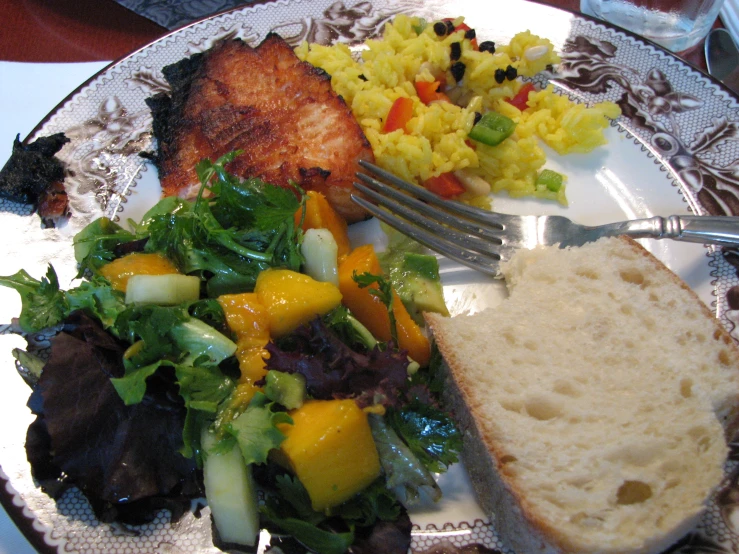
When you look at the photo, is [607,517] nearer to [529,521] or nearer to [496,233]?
[529,521]

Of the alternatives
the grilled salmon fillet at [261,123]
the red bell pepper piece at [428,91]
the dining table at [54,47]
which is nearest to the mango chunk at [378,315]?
the grilled salmon fillet at [261,123]

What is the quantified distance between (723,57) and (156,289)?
3.92m

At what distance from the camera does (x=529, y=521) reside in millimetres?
1829

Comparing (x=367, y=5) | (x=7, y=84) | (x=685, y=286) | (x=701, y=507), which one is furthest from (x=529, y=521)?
(x=7, y=84)

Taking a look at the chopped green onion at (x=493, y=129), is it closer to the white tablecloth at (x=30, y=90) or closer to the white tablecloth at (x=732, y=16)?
the white tablecloth at (x=732, y=16)

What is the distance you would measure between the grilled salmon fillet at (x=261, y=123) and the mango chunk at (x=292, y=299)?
67cm

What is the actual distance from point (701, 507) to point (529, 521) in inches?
22.2

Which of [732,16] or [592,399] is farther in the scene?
[732,16]

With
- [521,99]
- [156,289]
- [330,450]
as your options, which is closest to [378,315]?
[330,450]

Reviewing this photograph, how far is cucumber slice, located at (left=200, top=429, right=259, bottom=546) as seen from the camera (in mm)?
1944

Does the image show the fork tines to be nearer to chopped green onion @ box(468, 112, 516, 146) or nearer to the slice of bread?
the slice of bread

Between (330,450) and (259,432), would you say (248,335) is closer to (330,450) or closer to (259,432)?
(259,432)

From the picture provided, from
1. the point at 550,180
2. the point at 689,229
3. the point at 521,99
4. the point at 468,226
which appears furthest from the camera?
the point at 521,99

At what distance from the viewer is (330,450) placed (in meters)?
1.88
